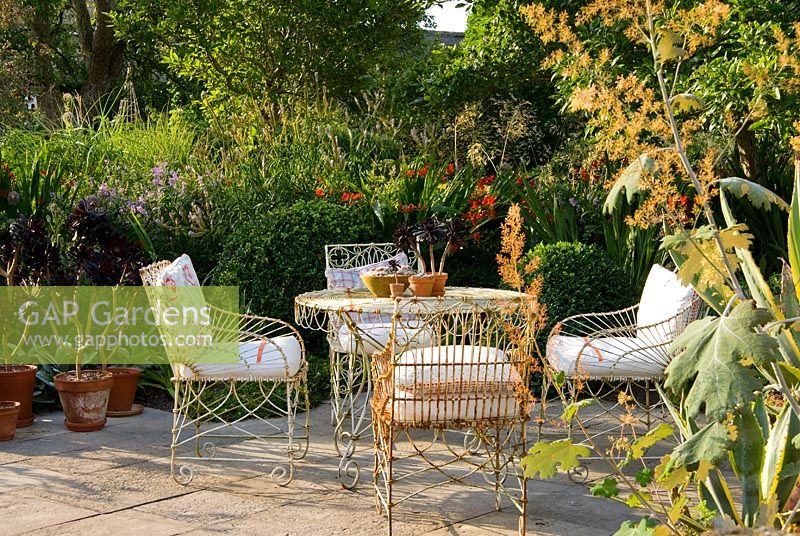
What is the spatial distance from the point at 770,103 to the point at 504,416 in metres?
3.42

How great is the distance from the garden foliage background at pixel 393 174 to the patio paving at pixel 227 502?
49.0 inches

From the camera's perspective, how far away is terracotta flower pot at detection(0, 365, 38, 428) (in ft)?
18.0

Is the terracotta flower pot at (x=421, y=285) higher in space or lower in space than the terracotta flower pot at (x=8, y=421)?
higher

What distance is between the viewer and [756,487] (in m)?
2.81

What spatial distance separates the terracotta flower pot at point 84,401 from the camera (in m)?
5.36

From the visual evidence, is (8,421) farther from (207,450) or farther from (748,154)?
(748,154)

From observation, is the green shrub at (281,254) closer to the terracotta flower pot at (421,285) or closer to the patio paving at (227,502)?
the patio paving at (227,502)

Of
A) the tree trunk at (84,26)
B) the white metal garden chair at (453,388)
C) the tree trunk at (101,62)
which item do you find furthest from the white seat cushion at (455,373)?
the tree trunk at (84,26)

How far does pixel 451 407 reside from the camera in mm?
3680

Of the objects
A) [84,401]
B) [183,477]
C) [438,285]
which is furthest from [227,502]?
[84,401]

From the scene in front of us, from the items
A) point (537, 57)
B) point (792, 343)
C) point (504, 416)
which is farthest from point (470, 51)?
point (792, 343)

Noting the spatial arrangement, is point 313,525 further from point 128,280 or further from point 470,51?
point 470,51

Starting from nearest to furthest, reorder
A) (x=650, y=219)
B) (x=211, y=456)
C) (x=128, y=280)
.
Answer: (x=650, y=219), (x=211, y=456), (x=128, y=280)

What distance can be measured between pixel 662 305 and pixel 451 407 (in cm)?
164
